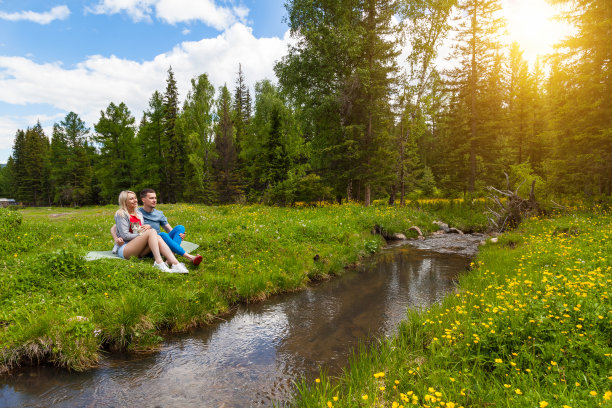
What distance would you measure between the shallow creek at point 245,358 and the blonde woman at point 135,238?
2051 millimetres

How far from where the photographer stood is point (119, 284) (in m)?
6.09

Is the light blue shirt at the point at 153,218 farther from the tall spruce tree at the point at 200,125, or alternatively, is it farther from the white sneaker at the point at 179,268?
the tall spruce tree at the point at 200,125

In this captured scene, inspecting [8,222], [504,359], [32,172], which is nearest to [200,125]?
[8,222]

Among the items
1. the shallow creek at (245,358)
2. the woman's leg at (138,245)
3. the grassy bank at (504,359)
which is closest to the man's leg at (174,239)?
the woman's leg at (138,245)

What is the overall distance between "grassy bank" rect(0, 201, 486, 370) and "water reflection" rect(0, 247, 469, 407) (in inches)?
13.7

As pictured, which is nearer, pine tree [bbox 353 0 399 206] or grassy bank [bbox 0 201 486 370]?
grassy bank [bbox 0 201 486 370]

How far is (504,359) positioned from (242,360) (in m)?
3.70

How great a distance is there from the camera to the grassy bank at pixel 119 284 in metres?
4.59

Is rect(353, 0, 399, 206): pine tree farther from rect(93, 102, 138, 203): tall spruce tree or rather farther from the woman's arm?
rect(93, 102, 138, 203): tall spruce tree

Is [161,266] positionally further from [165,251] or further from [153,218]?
[153,218]

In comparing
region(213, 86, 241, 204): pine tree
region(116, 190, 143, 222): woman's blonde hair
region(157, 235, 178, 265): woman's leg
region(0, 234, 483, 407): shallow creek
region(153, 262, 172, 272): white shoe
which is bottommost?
region(0, 234, 483, 407): shallow creek

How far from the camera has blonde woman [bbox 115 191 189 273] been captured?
23.4ft

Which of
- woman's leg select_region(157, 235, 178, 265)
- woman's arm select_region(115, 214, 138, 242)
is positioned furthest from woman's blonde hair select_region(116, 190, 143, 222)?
woman's leg select_region(157, 235, 178, 265)

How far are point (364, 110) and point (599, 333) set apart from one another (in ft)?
64.1
